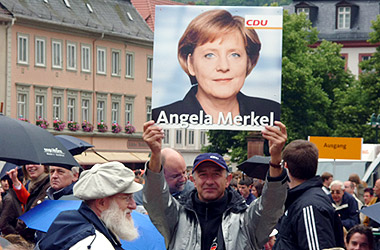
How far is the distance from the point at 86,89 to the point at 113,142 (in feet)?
13.6

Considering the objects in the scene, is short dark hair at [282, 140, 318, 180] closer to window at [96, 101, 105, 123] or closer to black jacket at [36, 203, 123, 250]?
black jacket at [36, 203, 123, 250]

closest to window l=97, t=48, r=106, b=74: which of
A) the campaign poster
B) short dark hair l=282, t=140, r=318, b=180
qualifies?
→ the campaign poster

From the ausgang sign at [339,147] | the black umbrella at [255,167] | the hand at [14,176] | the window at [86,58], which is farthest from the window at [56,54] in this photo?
the hand at [14,176]

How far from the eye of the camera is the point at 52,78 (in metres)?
57.9

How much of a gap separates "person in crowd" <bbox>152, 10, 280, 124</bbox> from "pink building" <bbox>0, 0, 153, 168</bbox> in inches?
1847

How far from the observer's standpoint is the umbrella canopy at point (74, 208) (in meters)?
6.91

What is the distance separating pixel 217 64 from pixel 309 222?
129cm

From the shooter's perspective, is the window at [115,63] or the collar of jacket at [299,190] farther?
the window at [115,63]

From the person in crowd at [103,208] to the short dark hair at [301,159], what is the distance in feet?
4.90

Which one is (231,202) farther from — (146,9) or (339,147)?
(146,9)

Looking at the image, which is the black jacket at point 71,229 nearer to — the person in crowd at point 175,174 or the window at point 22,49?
the person in crowd at point 175,174

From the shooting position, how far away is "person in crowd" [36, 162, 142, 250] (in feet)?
16.8

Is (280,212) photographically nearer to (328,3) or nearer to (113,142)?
(113,142)

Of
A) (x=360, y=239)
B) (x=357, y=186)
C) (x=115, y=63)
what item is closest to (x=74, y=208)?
(x=360, y=239)
